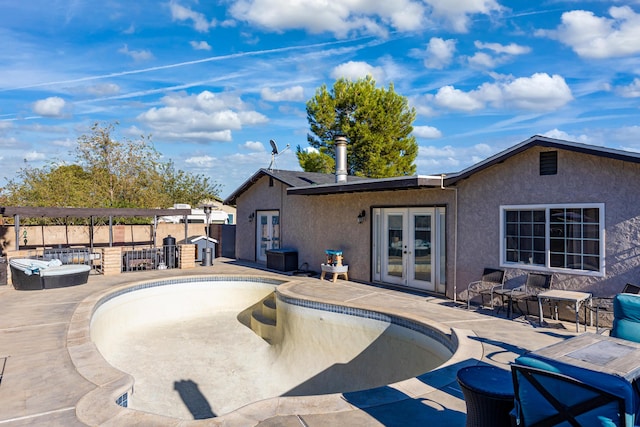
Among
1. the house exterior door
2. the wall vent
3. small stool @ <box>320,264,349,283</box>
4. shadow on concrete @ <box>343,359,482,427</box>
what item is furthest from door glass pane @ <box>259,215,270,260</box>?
shadow on concrete @ <box>343,359,482,427</box>

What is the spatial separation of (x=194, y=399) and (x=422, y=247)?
6.95 m

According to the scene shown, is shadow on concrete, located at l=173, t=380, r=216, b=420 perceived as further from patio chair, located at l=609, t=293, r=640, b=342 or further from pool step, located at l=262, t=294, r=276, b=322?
patio chair, located at l=609, t=293, r=640, b=342

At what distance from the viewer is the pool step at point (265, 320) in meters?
11.3

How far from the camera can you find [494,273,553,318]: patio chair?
8.88m

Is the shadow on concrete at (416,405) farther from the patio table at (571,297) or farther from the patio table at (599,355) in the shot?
the patio table at (571,297)

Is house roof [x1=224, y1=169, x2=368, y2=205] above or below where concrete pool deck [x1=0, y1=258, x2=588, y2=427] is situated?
above

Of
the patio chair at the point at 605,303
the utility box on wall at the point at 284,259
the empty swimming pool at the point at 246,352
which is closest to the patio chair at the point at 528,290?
the patio chair at the point at 605,303

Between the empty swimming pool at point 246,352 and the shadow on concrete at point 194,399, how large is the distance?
0.02 m

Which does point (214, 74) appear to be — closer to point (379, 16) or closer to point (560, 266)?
point (379, 16)

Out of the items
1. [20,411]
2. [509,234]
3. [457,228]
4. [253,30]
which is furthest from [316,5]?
[20,411]

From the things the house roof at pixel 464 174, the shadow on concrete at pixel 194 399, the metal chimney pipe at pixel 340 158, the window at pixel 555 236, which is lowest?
the shadow on concrete at pixel 194 399

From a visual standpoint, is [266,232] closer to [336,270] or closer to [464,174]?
[336,270]

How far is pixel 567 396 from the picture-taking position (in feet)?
9.38

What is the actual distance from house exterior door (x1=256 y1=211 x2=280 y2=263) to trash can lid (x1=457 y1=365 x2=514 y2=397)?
14.4 meters
